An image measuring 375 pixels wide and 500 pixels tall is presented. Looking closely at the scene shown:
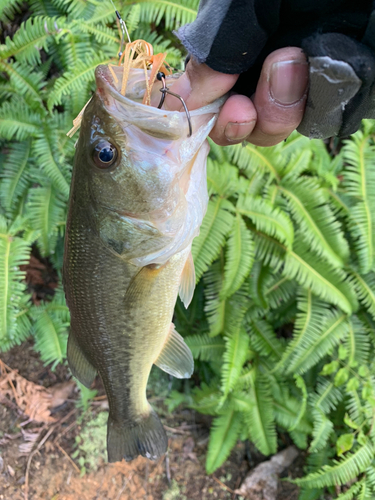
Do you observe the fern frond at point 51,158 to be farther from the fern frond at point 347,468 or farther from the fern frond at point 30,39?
the fern frond at point 347,468

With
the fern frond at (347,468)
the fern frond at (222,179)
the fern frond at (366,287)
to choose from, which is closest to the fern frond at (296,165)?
the fern frond at (222,179)

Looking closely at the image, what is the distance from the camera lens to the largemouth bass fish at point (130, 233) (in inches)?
48.3

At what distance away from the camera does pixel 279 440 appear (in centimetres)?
373

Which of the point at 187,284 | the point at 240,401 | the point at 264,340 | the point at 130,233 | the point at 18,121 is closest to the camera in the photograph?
the point at 130,233

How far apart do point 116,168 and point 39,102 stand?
1983 millimetres

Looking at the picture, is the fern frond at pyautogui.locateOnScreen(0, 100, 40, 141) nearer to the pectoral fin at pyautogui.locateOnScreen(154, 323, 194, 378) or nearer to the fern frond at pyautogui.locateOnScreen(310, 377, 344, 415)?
the pectoral fin at pyautogui.locateOnScreen(154, 323, 194, 378)

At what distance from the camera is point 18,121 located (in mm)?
2766

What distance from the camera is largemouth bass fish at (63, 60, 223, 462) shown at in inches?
48.3

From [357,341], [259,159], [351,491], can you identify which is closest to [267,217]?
[259,159]

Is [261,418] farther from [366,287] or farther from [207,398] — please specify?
[366,287]

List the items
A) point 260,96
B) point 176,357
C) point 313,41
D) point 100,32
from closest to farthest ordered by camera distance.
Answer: point 313,41 < point 260,96 < point 176,357 < point 100,32

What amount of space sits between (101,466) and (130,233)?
2.93 metres

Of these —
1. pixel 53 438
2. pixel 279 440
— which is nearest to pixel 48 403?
pixel 53 438

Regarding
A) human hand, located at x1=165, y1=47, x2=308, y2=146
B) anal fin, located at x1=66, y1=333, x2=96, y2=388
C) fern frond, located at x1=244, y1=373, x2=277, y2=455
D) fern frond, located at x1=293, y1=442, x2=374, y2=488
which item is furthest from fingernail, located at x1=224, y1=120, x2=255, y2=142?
fern frond, located at x1=293, y1=442, x2=374, y2=488
